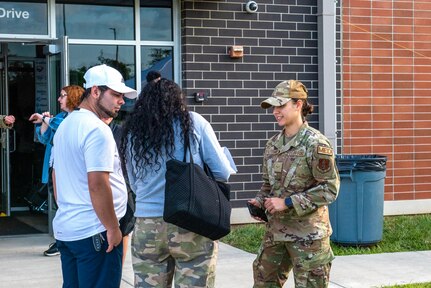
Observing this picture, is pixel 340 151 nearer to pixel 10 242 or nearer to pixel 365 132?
pixel 365 132

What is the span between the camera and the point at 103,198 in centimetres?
407

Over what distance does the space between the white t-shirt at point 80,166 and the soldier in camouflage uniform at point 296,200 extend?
1.21 m

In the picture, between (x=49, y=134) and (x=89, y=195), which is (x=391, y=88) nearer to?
(x=49, y=134)

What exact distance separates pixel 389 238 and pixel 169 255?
561 centimetres

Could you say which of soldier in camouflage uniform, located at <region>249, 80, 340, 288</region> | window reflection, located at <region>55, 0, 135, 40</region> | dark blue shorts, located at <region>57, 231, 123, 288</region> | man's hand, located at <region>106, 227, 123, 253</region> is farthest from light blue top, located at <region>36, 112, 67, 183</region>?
man's hand, located at <region>106, 227, 123, 253</region>

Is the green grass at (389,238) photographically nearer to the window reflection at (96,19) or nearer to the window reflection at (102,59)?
the window reflection at (102,59)

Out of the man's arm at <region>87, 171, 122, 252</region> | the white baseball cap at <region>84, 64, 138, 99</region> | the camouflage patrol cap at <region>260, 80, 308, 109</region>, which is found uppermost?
the white baseball cap at <region>84, 64, 138, 99</region>

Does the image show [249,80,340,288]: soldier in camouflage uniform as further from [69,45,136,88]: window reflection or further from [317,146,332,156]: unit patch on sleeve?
[69,45,136,88]: window reflection

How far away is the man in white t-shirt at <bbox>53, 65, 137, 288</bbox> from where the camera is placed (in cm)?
408

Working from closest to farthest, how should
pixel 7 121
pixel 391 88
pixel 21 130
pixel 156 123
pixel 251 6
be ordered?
pixel 156 123
pixel 7 121
pixel 251 6
pixel 391 88
pixel 21 130

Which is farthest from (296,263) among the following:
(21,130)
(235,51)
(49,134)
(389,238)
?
(21,130)

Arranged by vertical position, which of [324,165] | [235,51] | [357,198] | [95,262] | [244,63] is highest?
[235,51]

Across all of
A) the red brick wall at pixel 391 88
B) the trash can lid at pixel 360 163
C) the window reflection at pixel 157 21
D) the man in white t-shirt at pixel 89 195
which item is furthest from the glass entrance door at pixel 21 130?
the man in white t-shirt at pixel 89 195

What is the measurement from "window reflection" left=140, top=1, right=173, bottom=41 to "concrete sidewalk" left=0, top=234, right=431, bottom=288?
314 centimetres
